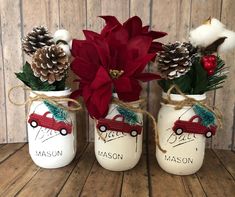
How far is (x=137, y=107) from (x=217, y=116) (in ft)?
0.63

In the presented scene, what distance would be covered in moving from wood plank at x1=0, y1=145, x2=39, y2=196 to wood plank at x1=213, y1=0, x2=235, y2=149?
0.56m

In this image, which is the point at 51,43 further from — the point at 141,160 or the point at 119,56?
the point at 141,160

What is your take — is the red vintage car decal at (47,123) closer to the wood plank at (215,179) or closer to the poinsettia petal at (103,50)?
the poinsettia petal at (103,50)

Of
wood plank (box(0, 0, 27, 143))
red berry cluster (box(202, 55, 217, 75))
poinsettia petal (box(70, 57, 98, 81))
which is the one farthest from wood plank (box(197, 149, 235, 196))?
wood plank (box(0, 0, 27, 143))

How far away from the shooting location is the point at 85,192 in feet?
1.92

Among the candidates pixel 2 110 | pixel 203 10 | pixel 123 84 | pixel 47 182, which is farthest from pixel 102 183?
pixel 203 10

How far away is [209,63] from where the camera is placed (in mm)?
618

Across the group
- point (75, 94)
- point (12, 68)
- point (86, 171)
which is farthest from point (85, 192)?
point (12, 68)

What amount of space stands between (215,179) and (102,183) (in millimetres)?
273

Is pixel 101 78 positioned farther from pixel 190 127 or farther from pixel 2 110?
pixel 2 110

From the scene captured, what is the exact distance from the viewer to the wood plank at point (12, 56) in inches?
32.3

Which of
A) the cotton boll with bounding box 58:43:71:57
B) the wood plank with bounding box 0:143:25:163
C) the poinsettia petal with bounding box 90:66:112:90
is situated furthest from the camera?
the wood plank with bounding box 0:143:25:163

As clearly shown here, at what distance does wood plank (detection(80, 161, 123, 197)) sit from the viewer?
582 mm

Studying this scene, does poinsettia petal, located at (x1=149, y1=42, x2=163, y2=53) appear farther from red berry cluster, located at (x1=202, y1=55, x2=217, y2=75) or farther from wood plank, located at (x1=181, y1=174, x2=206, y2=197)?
wood plank, located at (x1=181, y1=174, x2=206, y2=197)
